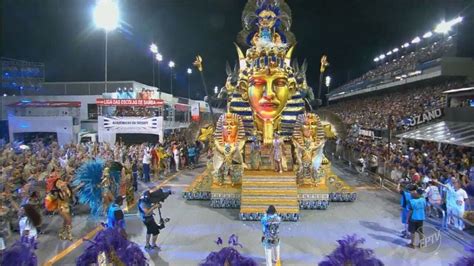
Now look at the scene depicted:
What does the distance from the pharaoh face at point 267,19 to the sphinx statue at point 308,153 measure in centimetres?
393

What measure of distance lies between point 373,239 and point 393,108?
25593 mm

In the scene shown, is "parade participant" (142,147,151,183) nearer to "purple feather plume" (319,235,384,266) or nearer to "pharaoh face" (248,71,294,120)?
"pharaoh face" (248,71,294,120)

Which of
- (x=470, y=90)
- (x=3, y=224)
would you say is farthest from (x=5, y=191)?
(x=470, y=90)

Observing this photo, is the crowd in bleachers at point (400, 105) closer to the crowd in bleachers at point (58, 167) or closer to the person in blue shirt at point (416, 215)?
the crowd in bleachers at point (58, 167)

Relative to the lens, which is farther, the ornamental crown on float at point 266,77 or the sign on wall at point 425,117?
the sign on wall at point 425,117

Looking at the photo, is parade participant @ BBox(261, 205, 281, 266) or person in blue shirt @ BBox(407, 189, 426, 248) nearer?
parade participant @ BBox(261, 205, 281, 266)

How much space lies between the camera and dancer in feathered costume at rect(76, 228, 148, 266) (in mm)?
4640

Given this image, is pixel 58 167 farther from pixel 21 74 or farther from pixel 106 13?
pixel 21 74

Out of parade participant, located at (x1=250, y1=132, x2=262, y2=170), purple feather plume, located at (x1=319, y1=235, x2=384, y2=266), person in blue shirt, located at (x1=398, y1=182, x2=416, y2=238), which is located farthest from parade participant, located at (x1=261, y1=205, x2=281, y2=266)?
parade participant, located at (x1=250, y1=132, x2=262, y2=170)

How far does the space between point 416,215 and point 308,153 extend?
13.7 feet

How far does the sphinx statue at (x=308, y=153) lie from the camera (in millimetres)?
11656

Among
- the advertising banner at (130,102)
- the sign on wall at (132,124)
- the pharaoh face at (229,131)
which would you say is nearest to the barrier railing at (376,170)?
the pharaoh face at (229,131)

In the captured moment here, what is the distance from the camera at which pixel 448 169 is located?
11.2 meters

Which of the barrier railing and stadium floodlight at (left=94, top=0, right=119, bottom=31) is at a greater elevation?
stadium floodlight at (left=94, top=0, right=119, bottom=31)
